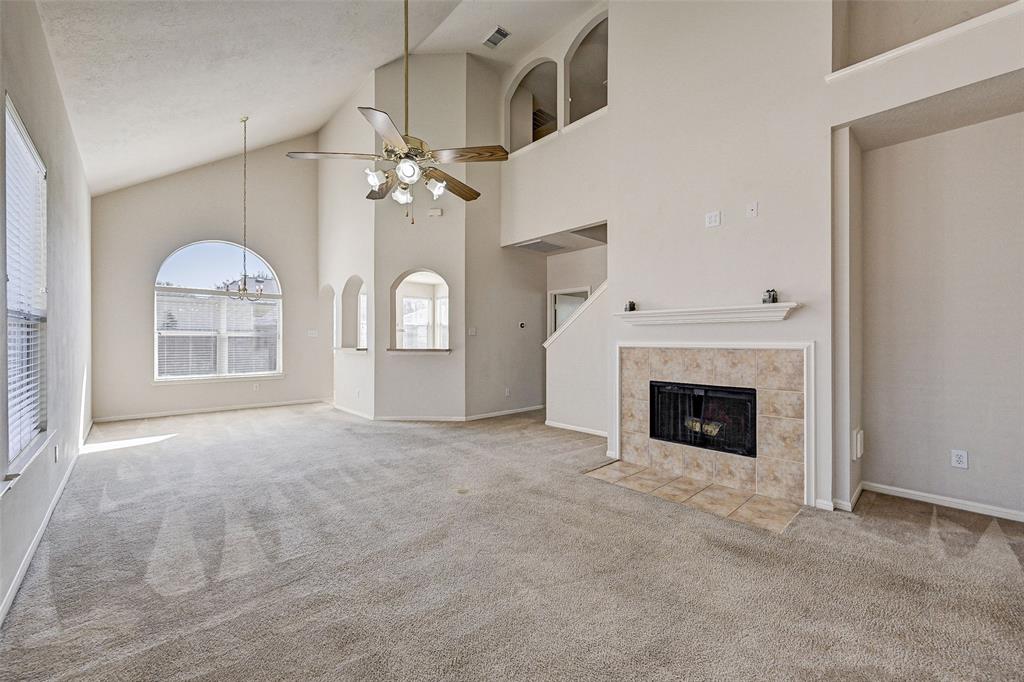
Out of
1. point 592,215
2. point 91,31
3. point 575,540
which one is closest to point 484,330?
point 592,215

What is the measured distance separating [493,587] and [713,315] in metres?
2.60

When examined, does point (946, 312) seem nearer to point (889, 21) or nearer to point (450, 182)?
point (889, 21)

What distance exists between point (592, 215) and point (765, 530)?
3.73 metres

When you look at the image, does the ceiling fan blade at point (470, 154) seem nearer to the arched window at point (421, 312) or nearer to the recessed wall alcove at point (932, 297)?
the recessed wall alcove at point (932, 297)

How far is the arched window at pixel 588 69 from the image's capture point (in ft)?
19.0

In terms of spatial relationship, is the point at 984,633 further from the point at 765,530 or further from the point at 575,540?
the point at 575,540

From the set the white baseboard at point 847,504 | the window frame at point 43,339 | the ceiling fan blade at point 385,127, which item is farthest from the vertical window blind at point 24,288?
the white baseboard at point 847,504

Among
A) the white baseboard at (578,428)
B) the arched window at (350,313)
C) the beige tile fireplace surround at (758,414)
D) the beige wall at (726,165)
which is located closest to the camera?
the beige wall at (726,165)

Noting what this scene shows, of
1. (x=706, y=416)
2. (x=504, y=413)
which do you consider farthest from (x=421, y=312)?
(x=706, y=416)

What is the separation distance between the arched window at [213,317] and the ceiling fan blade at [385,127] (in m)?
5.43

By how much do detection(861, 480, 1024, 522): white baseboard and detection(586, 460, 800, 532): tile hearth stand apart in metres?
0.82

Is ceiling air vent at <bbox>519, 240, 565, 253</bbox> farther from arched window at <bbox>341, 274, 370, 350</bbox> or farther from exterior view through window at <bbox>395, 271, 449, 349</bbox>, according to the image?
exterior view through window at <bbox>395, 271, 449, 349</bbox>

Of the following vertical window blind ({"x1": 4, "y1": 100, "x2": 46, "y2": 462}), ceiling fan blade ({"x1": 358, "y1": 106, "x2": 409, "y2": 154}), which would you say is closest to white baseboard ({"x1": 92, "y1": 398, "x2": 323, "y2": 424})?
vertical window blind ({"x1": 4, "y1": 100, "x2": 46, "y2": 462})

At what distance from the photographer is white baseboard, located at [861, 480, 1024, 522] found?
2.95 meters
